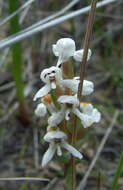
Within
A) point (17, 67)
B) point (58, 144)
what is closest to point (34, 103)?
point (17, 67)

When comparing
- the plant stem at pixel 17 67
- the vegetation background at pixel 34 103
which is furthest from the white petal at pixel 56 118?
the plant stem at pixel 17 67

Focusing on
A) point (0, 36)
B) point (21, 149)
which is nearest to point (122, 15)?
point (0, 36)

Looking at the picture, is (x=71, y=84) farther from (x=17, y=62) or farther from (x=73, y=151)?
(x=17, y=62)

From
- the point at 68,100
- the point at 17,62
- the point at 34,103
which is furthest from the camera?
the point at 34,103

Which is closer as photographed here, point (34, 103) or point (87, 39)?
point (87, 39)

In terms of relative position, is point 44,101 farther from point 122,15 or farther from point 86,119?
point 122,15

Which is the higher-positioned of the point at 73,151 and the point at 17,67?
the point at 17,67

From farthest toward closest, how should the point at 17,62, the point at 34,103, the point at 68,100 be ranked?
the point at 34,103 < the point at 17,62 < the point at 68,100

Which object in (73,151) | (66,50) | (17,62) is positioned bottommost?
(73,151)
